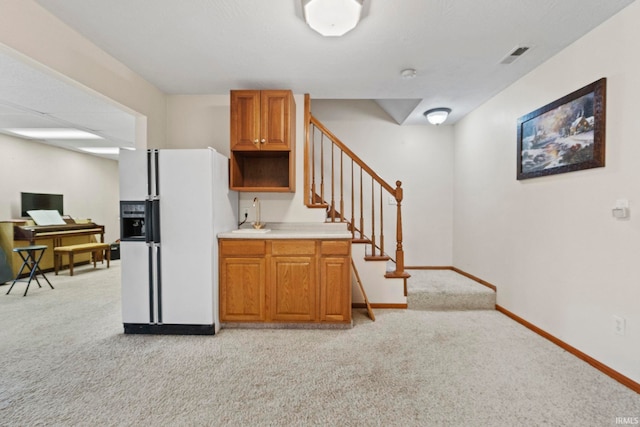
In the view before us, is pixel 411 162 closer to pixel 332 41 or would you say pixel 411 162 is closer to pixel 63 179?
pixel 332 41

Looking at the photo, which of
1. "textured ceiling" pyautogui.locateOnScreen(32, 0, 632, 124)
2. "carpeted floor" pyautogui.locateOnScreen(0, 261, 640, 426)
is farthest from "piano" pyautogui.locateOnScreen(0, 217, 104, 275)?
"textured ceiling" pyautogui.locateOnScreen(32, 0, 632, 124)

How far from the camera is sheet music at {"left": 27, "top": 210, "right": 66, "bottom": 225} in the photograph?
18.0 ft

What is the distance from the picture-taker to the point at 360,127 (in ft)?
14.9

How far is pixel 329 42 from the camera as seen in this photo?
2.34 metres

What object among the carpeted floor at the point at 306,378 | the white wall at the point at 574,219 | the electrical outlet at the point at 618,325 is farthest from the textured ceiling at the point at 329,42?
the carpeted floor at the point at 306,378

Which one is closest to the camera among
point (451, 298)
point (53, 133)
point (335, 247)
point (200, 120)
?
point (335, 247)

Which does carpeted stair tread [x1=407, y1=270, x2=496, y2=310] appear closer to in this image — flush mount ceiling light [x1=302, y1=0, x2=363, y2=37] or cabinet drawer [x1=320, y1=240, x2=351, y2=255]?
cabinet drawer [x1=320, y1=240, x2=351, y2=255]

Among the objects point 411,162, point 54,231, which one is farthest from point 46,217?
Result: point 411,162

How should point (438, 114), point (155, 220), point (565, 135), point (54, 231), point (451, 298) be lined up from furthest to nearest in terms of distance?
point (54, 231)
point (438, 114)
point (451, 298)
point (155, 220)
point (565, 135)

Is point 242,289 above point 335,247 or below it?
below

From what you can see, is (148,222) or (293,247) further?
(293,247)

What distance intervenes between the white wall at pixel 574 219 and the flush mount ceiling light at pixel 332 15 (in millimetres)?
1836

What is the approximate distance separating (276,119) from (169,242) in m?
1.65

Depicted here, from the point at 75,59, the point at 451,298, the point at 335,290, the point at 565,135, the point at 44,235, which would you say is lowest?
the point at 451,298
